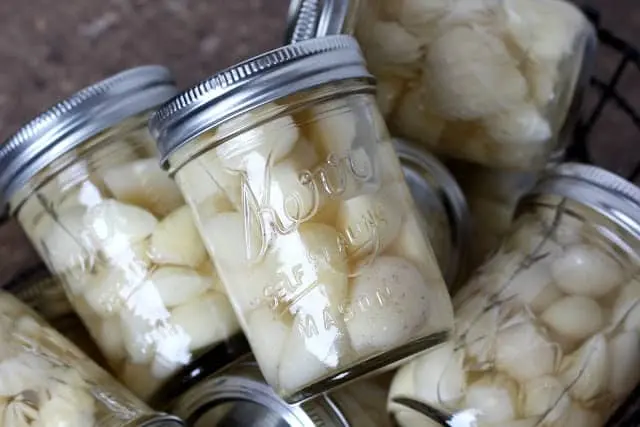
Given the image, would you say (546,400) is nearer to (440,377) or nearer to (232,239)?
(440,377)

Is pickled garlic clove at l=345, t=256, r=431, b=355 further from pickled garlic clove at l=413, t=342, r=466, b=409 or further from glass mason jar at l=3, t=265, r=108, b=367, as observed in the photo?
glass mason jar at l=3, t=265, r=108, b=367

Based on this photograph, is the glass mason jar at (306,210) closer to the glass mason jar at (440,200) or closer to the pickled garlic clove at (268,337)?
the pickled garlic clove at (268,337)

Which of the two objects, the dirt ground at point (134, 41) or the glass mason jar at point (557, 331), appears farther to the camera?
the dirt ground at point (134, 41)

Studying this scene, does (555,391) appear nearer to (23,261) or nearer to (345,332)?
(345,332)

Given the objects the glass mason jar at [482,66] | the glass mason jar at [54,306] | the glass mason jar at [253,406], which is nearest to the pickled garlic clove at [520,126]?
the glass mason jar at [482,66]

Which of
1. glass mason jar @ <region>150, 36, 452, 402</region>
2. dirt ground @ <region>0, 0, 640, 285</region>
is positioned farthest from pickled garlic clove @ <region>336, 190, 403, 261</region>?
dirt ground @ <region>0, 0, 640, 285</region>

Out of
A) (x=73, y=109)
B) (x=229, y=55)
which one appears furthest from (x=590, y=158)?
(x=73, y=109)
